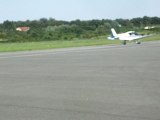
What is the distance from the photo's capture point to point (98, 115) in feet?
27.7

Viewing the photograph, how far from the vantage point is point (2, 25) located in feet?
442

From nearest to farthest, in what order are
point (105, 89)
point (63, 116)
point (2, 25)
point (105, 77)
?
point (63, 116) → point (105, 89) → point (105, 77) → point (2, 25)

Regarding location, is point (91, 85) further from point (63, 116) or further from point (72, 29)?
point (72, 29)

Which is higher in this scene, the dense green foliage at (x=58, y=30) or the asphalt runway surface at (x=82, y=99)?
the asphalt runway surface at (x=82, y=99)

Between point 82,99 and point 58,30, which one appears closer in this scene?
point 82,99

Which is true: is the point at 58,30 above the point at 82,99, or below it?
below

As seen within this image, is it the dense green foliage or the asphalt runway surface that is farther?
the dense green foliage

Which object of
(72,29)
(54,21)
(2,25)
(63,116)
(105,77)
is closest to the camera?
(63,116)

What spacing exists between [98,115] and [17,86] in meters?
5.91

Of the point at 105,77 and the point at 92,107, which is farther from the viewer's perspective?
the point at 105,77

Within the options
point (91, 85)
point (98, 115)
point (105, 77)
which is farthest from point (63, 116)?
point (105, 77)

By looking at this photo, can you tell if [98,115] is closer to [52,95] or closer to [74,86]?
[52,95]

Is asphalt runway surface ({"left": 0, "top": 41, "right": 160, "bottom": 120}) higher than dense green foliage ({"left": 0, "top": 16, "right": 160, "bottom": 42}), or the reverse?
asphalt runway surface ({"left": 0, "top": 41, "right": 160, "bottom": 120})

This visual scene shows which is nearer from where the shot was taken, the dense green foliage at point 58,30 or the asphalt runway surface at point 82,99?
the asphalt runway surface at point 82,99
